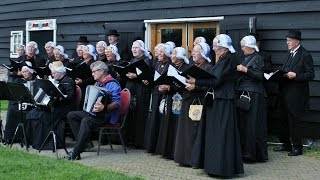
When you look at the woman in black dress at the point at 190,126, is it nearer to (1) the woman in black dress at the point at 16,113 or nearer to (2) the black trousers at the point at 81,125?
(2) the black trousers at the point at 81,125

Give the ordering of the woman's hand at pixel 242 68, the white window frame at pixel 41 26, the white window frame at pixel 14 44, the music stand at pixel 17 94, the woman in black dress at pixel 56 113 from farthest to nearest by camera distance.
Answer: the white window frame at pixel 14 44 → the white window frame at pixel 41 26 → the woman in black dress at pixel 56 113 → the music stand at pixel 17 94 → the woman's hand at pixel 242 68

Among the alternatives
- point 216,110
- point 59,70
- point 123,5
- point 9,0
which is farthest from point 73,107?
point 9,0

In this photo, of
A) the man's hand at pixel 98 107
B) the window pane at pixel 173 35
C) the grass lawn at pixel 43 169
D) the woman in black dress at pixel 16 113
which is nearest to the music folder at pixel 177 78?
the man's hand at pixel 98 107

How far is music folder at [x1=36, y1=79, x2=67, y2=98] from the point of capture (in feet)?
26.0

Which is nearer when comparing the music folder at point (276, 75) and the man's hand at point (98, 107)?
the music folder at point (276, 75)

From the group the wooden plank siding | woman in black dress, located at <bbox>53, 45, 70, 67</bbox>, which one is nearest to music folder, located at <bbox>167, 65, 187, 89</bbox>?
the wooden plank siding

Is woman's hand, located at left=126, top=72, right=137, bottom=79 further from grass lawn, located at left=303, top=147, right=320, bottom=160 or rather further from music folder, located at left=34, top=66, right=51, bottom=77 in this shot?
grass lawn, located at left=303, top=147, right=320, bottom=160

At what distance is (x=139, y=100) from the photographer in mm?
8719

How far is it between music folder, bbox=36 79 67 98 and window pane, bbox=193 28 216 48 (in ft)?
11.5

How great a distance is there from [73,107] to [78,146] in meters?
1.22

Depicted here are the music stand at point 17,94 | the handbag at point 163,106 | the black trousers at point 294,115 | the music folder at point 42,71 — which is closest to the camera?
the handbag at point 163,106

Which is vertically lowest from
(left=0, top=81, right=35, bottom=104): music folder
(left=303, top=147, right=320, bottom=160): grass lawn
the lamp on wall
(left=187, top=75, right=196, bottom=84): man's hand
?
(left=303, top=147, right=320, bottom=160): grass lawn

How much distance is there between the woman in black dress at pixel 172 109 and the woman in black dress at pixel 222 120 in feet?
3.63

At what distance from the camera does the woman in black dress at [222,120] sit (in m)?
6.42
